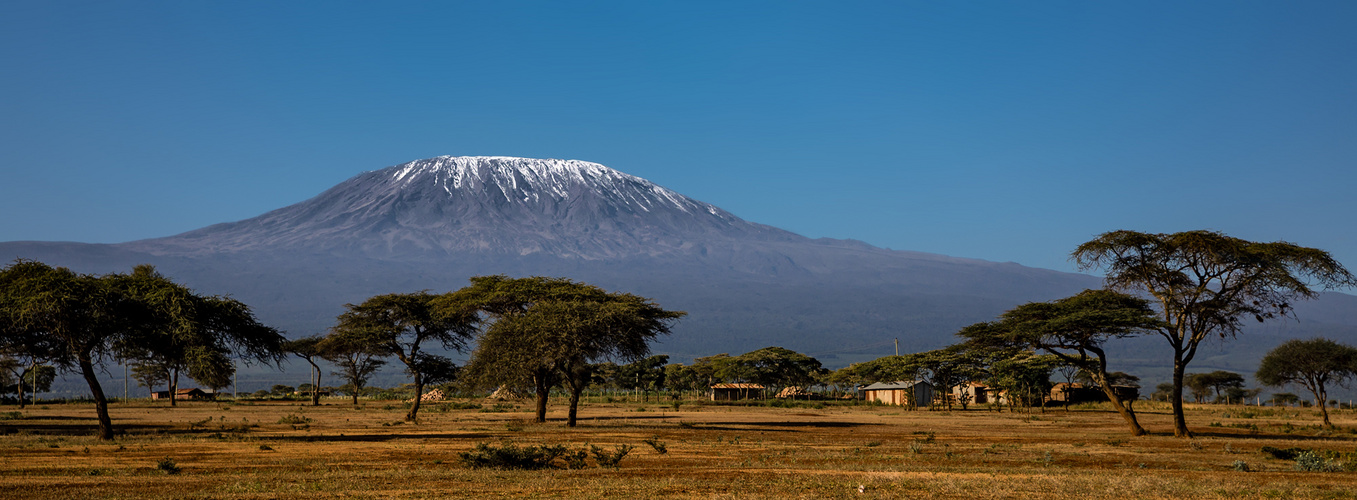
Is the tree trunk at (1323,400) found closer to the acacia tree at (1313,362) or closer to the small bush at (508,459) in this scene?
the acacia tree at (1313,362)

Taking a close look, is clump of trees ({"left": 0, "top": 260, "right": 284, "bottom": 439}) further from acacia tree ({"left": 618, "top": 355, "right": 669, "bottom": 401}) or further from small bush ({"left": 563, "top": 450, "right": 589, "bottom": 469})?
acacia tree ({"left": 618, "top": 355, "right": 669, "bottom": 401})

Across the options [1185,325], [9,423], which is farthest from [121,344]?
[1185,325]

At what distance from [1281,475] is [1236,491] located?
15.9 feet

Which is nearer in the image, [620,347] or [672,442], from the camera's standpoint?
[672,442]

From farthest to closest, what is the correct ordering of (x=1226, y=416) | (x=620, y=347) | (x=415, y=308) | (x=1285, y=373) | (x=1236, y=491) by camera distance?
(x=1285, y=373) → (x=1226, y=416) → (x=415, y=308) → (x=620, y=347) → (x=1236, y=491)

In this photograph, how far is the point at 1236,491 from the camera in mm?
20250

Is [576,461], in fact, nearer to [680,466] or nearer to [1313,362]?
[680,466]

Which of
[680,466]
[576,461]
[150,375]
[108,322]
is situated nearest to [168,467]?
[576,461]

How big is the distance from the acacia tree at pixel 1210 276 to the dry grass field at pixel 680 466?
461 centimetres

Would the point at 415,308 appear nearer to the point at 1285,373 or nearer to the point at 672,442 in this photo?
the point at 672,442

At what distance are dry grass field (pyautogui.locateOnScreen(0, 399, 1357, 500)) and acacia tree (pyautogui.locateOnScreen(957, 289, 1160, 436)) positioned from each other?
2.88 metres

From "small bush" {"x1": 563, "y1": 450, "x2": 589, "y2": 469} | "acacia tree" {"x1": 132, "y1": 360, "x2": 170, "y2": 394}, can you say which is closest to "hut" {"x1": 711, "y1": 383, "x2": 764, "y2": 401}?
"acacia tree" {"x1": 132, "y1": 360, "x2": 170, "y2": 394}

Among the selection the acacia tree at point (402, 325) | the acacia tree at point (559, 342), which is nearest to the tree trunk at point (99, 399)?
the acacia tree at point (559, 342)

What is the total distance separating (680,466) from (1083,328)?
73.6 ft
